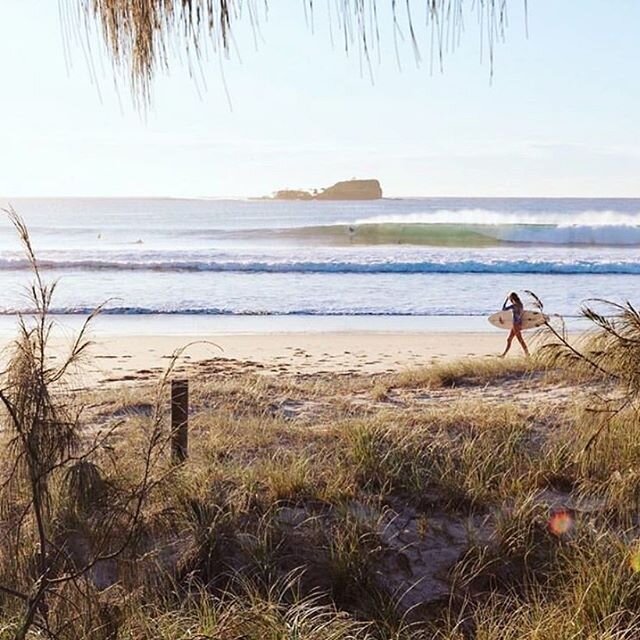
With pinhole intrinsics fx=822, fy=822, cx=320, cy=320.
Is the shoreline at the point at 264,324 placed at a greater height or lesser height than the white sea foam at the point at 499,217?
lesser

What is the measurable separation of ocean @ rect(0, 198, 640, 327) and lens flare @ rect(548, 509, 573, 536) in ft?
9.19

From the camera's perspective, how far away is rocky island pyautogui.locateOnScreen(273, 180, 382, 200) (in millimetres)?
76938

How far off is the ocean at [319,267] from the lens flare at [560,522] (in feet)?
9.19

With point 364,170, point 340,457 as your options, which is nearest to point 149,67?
point 340,457

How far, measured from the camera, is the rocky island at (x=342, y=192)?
76.9 m

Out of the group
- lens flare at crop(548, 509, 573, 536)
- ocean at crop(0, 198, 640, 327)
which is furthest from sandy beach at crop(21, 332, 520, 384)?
lens flare at crop(548, 509, 573, 536)

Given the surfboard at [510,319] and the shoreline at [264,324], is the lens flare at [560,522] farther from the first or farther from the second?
the shoreline at [264,324]

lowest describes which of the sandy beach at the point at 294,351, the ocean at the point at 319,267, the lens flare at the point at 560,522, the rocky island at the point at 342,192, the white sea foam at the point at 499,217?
the lens flare at the point at 560,522

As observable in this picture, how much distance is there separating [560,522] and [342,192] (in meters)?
73.6

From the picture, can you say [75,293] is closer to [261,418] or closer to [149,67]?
[261,418]

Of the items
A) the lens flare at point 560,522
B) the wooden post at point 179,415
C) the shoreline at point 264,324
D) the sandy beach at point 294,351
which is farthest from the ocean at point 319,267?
the lens flare at point 560,522

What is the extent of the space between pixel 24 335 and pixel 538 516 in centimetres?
320

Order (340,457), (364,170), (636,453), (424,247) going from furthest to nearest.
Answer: (364,170) < (424,247) < (340,457) < (636,453)

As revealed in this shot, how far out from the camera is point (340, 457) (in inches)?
222
